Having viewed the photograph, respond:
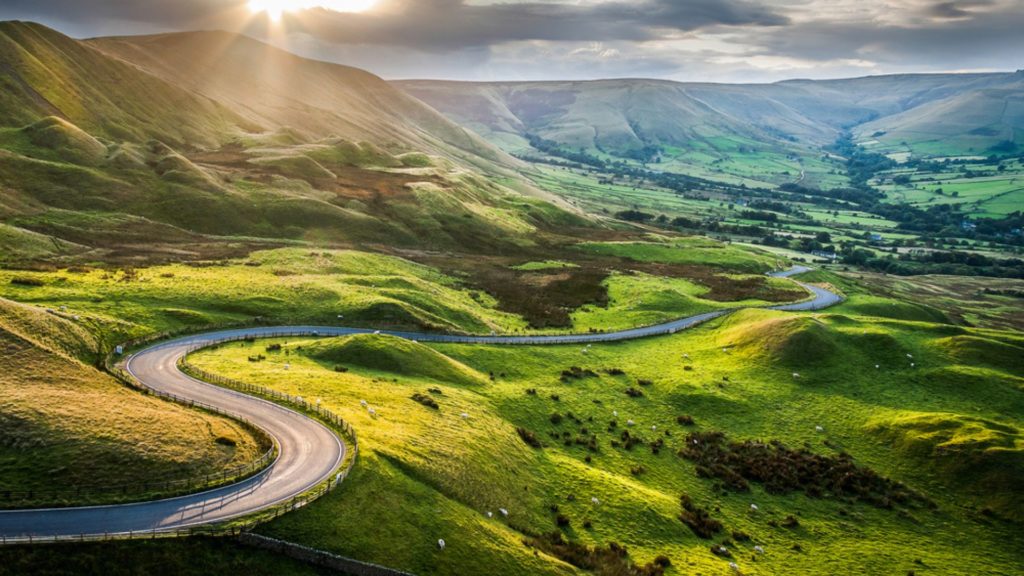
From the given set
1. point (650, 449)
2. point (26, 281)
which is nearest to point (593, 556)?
point (650, 449)

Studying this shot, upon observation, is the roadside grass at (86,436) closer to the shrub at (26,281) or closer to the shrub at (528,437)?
the shrub at (528,437)

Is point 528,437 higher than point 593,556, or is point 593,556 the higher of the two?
point 528,437

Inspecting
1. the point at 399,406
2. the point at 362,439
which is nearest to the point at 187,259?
the point at 399,406

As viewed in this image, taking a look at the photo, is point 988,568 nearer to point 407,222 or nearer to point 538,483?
point 538,483

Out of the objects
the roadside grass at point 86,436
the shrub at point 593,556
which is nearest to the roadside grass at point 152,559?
the roadside grass at point 86,436

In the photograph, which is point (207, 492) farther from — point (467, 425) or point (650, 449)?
point (650, 449)

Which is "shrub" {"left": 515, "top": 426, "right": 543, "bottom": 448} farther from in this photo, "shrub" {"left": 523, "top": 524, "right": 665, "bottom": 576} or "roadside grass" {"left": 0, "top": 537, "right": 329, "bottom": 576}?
"roadside grass" {"left": 0, "top": 537, "right": 329, "bottom": 576}
